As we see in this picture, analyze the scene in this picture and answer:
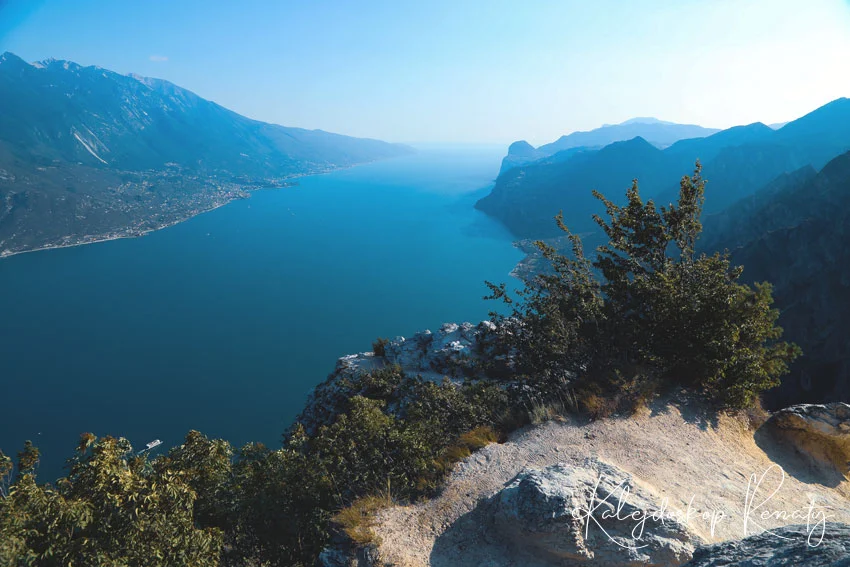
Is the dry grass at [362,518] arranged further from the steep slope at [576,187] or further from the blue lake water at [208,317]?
the steep slope at [576,187]

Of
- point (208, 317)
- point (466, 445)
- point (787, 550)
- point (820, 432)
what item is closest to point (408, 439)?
point (466, 445)

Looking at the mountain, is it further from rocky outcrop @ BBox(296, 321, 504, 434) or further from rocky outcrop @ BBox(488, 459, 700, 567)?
rocky outcrop @ BBox(488, 459, 700, 567)

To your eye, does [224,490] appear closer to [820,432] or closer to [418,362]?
[820,432]

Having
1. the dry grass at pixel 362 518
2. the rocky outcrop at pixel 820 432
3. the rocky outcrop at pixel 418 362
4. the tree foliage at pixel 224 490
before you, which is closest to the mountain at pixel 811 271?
the rocky outcrop at pixel 418 362

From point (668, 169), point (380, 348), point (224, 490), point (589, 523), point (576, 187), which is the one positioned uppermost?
point (668, 169)

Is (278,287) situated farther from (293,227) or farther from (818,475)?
(818,475)

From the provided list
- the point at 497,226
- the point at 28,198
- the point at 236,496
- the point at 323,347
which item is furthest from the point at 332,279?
the point at 28,198

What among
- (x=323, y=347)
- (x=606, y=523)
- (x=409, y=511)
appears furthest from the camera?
(x=323, y=347)
